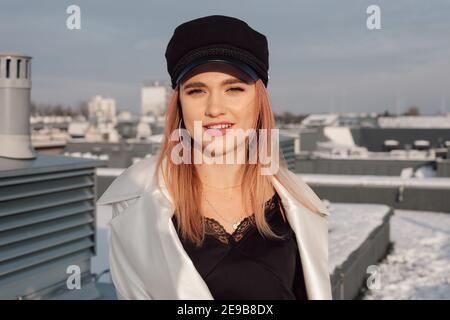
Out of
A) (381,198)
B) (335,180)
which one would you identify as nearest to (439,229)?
(381,198)

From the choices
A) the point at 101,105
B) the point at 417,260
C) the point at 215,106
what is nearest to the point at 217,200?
the point at 215,106

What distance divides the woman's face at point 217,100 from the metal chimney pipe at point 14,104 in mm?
4408

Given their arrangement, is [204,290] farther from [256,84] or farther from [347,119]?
[347,119]

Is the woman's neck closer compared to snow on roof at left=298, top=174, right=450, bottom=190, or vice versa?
the woman's neck

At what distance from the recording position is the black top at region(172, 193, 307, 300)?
194 centimetres

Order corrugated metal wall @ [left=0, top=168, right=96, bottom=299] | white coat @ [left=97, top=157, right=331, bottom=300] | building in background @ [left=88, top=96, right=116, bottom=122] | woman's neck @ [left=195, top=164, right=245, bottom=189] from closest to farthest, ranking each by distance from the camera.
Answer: white coat @ [left=97, top=157, right=331, bottom=300] < woman's neck @ [left=195, top=164, right=245, bottom=189] < corrugated metal wall @ [left=0, top=168, right=96, bottom=299] < building in background @ [left=88, top=96, right=116, bottom=122]

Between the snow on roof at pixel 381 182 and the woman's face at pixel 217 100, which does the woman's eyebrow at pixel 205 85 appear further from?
the snow on roof at pixel 381 182

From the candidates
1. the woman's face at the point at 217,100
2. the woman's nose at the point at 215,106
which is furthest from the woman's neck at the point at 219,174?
the woman's nose at the point at 215,106

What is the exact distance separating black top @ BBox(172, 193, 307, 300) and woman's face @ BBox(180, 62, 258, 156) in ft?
1.30

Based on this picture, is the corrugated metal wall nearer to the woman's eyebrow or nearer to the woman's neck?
the woman's neck

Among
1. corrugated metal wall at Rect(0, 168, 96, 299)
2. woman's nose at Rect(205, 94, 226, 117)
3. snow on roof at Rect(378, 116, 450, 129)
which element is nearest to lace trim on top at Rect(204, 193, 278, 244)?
woman's nose at Rect(205, 94, 226, 117)

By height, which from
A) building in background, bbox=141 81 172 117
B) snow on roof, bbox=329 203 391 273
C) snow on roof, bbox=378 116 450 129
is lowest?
snow on roof, bbox=329 203 391 273

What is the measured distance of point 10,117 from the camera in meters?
5.87

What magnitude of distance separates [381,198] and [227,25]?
1600 centimetres
